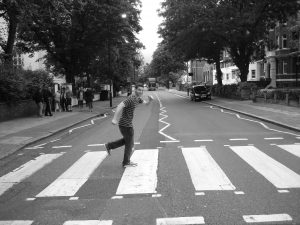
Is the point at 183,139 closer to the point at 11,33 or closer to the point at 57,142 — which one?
the point at 57,142

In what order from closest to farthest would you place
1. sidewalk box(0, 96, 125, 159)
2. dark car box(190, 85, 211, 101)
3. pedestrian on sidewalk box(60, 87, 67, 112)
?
sidewalk box(0, 96, 125, 159) < pedestrian on sidewalk box(60, 87, 67, 112) < dark car box(190, 85, 211, 101)

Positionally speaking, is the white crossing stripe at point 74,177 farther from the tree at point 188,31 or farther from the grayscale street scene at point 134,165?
the tree at point 188,31

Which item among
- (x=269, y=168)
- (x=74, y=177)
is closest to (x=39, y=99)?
(x=74, y=177)

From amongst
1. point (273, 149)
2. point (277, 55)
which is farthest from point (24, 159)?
point (277, 55)

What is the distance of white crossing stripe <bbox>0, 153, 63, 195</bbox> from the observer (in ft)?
27.1

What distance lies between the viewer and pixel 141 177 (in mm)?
8250

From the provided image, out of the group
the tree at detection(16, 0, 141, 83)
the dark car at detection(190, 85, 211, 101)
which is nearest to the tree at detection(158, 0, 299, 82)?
the dark car at detection(190, 85, 211, 101)

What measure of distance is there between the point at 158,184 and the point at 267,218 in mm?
2450

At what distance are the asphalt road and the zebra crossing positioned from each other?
0.01m

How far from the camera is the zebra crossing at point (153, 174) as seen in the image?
7064mm

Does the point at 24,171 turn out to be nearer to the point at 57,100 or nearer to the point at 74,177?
the point at 74,177

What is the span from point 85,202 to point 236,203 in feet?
7.49

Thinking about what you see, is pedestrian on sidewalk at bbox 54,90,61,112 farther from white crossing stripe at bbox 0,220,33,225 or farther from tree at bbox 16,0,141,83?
white crossing stripe at bbox 0,220,33,225

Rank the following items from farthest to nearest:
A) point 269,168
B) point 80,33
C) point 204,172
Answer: point 80,33
point 269,168
point 204,172
